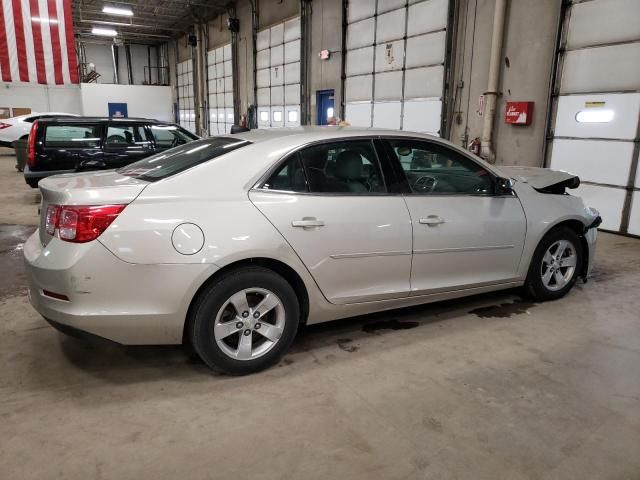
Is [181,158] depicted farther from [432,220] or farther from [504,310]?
[504,310]

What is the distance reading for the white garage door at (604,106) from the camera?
22.4 ft

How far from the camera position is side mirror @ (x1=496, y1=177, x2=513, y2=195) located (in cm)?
349

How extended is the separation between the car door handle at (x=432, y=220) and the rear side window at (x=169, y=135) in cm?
631

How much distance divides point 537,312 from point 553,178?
44.2 inches

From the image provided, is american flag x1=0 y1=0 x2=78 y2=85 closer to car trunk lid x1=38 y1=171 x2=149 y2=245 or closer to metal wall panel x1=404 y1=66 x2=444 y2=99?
metal wall panel x1=404 y1=66 x2=444 y2=99

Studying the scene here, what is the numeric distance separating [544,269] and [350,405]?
92.2 inches

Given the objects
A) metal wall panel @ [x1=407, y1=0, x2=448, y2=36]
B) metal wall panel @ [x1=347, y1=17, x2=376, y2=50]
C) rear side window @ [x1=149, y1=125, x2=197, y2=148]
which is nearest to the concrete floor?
rear side window @ [x1=149, y1=125, x2=197, y2=148]

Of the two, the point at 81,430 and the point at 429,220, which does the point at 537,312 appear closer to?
the point at 429,220

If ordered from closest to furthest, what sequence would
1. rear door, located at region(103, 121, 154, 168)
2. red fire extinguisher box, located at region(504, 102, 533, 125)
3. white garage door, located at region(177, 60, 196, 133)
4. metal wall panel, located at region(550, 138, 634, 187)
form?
1. metal wall panel, located at region(550, 138, 634, 187)
2. rear door, located at region(103, 121, 154, 168)
3. red fire extinguisher box, located at region(504, 102, 533, 125)
4. white garage door, located at region(177, 60, 196, 133)

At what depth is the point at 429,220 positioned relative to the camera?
317 cm

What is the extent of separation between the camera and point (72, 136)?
25.9 ft

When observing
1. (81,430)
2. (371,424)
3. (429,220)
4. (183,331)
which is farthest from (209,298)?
(429,220)

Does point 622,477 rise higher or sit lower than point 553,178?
lower

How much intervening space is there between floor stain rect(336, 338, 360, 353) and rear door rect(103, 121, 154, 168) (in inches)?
239
